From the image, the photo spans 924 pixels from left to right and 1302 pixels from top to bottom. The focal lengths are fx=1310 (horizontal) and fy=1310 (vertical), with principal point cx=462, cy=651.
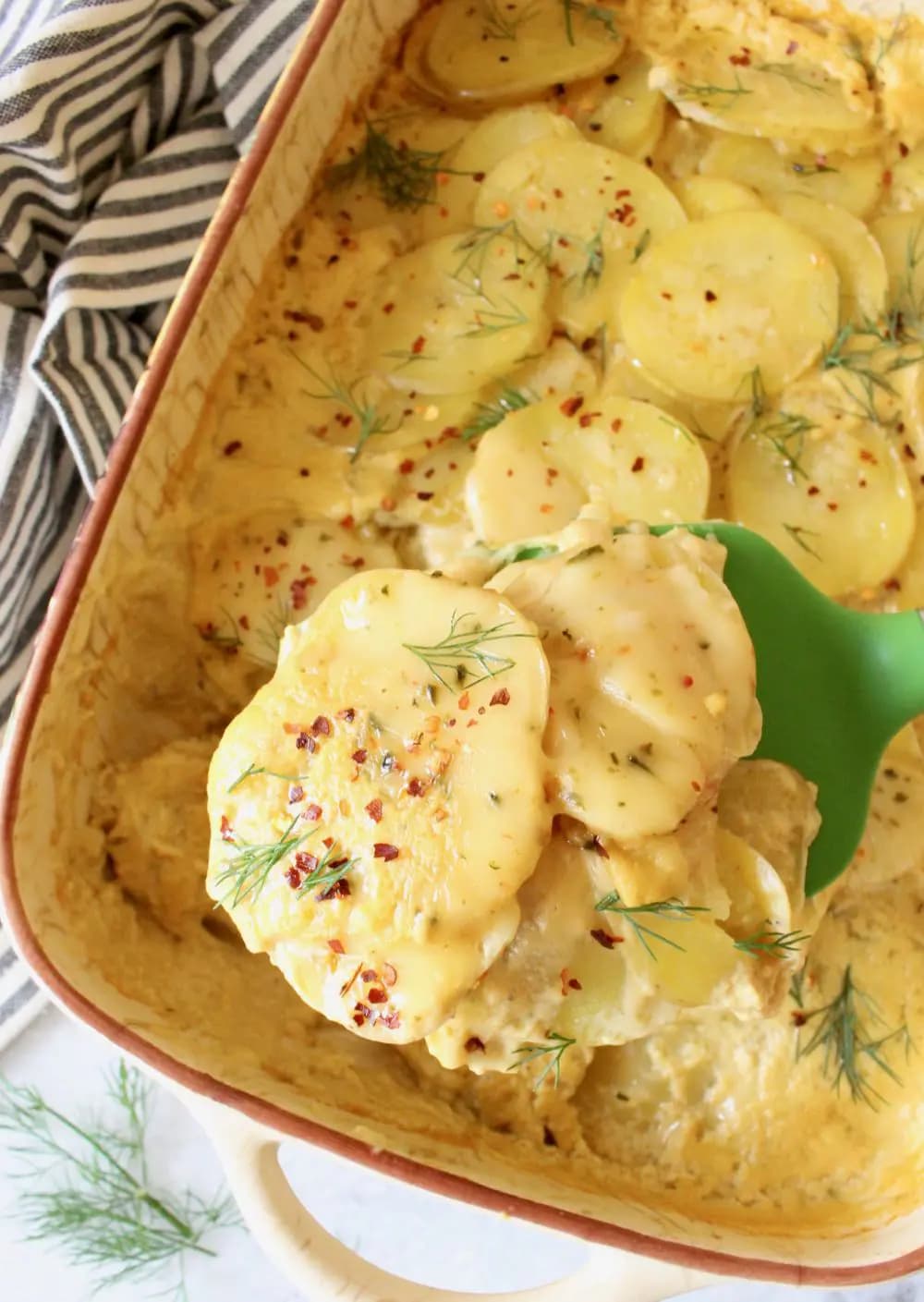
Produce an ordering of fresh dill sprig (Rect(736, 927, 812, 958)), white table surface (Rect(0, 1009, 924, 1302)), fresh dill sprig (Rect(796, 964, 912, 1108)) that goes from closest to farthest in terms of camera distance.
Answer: fresh dill sprig (Rect(736, 927, 812, 958)) < fresh dill sprig (Rect(796, 964, 912, 1108)) < white table surface (Rect(0, 1009, 924, 1302))

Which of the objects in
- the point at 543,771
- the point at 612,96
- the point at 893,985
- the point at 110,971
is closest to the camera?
the point at 543,771

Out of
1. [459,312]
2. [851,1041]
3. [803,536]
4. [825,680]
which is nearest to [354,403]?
[459,312]

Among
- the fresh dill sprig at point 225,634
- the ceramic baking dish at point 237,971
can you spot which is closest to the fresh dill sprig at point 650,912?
the ceramic baking dish at point 237,971

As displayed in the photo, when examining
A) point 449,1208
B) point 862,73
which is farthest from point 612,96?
point 449,1208

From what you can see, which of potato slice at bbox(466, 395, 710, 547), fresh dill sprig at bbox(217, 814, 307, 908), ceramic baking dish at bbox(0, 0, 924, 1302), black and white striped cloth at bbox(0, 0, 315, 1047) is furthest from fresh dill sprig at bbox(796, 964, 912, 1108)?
black and white striped cloth at bbox(0, 0, 315, 1047)

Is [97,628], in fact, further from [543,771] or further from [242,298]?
[543,771]

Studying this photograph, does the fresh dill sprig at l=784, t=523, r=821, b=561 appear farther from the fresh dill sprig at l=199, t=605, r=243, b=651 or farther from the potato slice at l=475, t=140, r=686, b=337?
the fresh dill sprig at l=199, t=605, r=243, b=651
